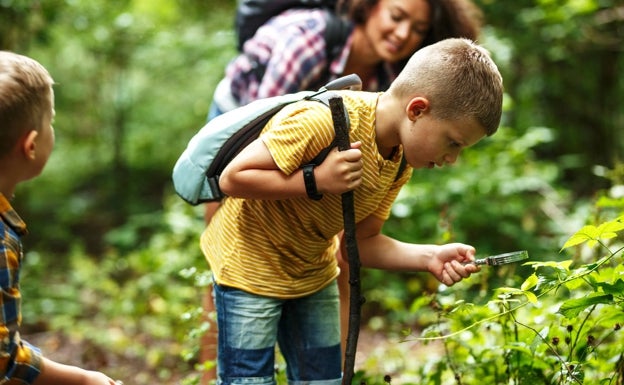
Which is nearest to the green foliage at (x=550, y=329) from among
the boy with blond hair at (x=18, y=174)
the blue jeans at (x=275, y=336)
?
the blue jeans at (x=275, y=336)

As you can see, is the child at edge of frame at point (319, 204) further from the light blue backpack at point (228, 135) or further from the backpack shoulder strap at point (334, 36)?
the backpack shoulder strap at point (334, 36)

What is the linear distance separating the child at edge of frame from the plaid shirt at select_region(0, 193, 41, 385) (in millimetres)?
602

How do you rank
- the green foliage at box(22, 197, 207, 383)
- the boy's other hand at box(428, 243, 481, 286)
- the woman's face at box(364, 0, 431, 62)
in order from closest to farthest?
the boy's other hand at box(428, 243, 481, 286) → the woman's face at box(364, 0, 431, 62) → the green foliage at box(22, 197, 207, 383)

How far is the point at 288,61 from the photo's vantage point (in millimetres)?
3225

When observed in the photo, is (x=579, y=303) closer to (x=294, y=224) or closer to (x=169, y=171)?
(x=294, y=224)

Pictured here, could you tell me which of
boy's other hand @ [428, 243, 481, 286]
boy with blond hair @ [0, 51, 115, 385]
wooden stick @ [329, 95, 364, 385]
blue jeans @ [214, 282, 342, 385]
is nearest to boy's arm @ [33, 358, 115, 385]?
boy with blond hair @ [0, 51, 115, 385]

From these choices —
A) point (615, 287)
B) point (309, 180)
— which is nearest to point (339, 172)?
point (309, 180)

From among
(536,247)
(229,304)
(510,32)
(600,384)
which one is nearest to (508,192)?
(536,247)

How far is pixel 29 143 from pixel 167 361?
2944mm

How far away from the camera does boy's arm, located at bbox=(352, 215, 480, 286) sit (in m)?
2.28

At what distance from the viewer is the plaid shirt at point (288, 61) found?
322 cm

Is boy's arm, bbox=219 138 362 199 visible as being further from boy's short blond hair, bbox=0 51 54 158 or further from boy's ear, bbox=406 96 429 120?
boy's short blond hair, bbox=0 51 54 158

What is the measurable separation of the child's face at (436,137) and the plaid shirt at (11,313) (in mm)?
1150

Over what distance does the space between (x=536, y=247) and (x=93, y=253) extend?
481 centimetres
